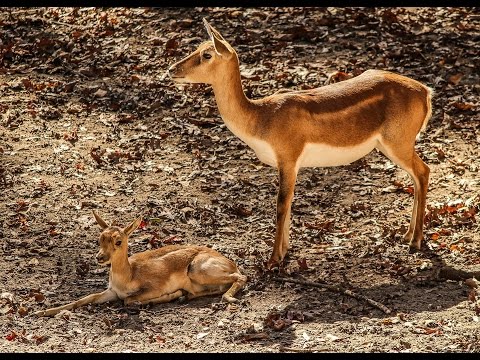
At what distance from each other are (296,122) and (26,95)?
5.86 metres

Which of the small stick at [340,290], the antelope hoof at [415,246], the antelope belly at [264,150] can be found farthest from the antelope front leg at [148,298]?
the antelope hoof at [415,246]

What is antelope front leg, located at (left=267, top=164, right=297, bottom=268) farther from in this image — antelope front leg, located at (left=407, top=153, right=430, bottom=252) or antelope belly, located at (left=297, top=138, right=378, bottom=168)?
antelope front leg, located at (left=407, top=153, right=430, bottom=252)

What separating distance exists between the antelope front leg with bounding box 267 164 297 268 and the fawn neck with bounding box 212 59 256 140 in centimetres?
58

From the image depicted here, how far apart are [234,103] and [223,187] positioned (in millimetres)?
2174

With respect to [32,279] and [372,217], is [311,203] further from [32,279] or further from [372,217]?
[32,279]

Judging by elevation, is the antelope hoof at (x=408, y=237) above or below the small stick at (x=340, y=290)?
above

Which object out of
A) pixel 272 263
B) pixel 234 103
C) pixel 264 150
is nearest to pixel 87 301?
pixel 272 263

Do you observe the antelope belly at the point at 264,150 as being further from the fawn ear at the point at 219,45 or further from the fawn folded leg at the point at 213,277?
the fawn folded leg at the point at 213,277

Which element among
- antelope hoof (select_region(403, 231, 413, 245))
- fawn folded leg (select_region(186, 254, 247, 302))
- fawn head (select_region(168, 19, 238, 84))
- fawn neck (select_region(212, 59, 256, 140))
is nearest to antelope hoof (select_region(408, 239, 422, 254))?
antelope hoof (select_region(403, 231, 413, 245))

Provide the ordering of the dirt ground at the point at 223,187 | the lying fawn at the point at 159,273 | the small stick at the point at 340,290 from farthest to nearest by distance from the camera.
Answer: the lying fawn at the point at 159,273
the small stick at the point at 340,290
the dirt ground at the point at 223,187

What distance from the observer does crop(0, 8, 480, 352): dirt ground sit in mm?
9812

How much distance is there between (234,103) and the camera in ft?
36.6

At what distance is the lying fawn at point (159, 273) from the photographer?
10266 millimetres

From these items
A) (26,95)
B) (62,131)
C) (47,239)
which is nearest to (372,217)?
(47,239)
